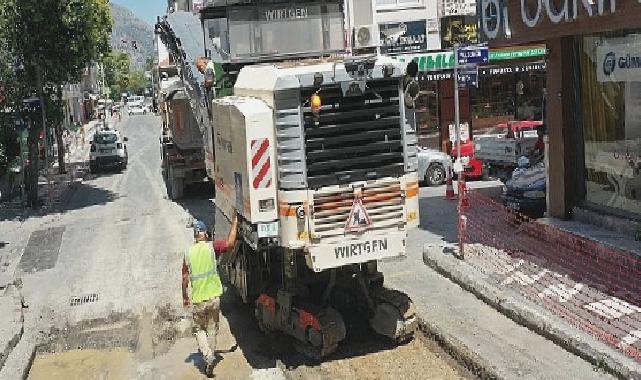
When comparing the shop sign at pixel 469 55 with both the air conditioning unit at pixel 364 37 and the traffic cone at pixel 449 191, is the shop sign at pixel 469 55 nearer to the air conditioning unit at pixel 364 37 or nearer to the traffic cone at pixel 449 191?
the air conditioning unit at pixel 364 37

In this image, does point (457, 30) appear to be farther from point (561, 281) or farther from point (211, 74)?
point (561, 281)

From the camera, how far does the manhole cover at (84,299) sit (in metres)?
12.3

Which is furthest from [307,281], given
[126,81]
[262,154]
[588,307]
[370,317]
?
[126,81]

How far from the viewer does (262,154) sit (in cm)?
859

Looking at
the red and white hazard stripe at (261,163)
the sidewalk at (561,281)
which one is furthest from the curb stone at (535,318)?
the red and white hazard stripe at (261,163)

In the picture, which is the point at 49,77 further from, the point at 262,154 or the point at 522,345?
the point at 522,345

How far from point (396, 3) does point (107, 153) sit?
1337cm

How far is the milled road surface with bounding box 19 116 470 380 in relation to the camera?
29.5 feet

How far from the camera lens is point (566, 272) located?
36.6ft

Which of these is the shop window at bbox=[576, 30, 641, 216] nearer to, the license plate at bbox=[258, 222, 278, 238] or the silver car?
the license plate at bbox=[258, 222, 278, 238]

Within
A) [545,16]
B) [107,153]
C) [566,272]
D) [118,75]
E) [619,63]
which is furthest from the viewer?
[118,75]

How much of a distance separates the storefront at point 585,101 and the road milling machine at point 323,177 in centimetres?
419

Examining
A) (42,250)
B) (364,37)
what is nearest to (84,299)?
(42,250)

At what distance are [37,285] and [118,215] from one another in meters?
6.95
